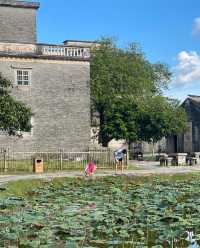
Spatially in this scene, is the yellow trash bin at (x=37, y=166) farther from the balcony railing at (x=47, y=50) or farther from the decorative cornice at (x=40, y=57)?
the balcony railing at (x=47, y=50)

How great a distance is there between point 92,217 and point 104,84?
114 ft

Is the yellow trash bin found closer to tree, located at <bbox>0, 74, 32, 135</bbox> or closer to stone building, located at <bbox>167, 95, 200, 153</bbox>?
tree, located at <bbox>0, 74, 32, 135</bbox>

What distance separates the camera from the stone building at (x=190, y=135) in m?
58.9

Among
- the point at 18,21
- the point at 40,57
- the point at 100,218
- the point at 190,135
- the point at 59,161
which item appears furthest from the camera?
the point at 190,135

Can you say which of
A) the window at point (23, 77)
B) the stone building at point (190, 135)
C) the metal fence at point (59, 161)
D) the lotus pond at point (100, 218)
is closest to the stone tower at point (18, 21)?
the window at point (23, 77)

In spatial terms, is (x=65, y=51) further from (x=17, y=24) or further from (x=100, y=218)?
(x=100, y=218)

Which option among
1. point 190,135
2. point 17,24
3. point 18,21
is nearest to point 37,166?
point 17,24

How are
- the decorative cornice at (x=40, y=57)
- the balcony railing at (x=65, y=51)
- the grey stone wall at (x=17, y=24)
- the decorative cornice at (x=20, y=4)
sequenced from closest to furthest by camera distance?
the decorative cornice at (x=40, y=57) → the balcony railing at (x=65, y=51) → the grey stone wall at (x=17, y=24) → the decorative cornice at (x=20, y=4)

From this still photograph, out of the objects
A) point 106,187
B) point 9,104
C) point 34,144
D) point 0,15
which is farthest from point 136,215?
point 0,15

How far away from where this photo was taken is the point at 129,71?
157 ft

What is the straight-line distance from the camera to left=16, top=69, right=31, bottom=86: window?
1608 inches

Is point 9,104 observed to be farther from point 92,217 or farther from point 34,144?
point 92,217

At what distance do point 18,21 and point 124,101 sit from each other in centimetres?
1181

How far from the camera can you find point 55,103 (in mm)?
42312
